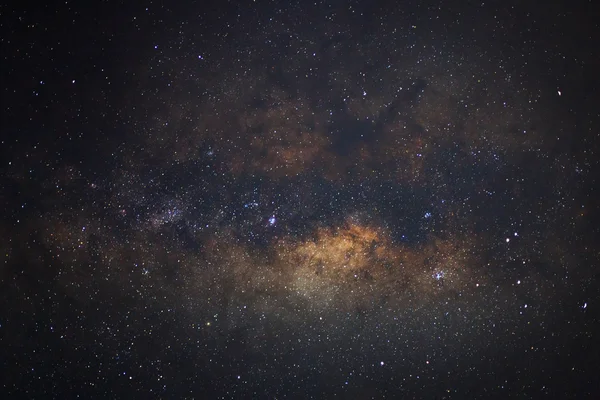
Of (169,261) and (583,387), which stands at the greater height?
(169,261)

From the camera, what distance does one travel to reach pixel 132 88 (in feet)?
8.15

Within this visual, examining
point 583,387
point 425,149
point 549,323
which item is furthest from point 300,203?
point 583,387

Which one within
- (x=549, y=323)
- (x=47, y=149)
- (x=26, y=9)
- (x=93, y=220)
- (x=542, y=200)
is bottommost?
(x=549, y=323)

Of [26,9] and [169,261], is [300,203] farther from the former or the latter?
[26,9]

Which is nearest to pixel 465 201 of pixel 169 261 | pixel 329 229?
pixel 329 229

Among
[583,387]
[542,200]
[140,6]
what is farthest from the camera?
[583,387]

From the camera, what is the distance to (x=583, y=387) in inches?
116

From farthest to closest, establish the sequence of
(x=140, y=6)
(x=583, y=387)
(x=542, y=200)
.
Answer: (x=583, y=387) < (x=542, y=200) < (x=140, y=6)

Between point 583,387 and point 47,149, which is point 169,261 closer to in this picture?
point 47,149

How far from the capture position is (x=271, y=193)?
2.53 m

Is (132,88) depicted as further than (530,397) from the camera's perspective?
No

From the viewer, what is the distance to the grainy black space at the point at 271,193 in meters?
2.48

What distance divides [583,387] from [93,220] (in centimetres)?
432

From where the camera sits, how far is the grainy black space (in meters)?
2.48
